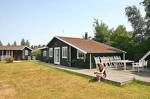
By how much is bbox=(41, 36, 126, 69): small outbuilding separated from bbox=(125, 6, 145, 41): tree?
7080 millimetres

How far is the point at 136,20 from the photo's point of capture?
122ft

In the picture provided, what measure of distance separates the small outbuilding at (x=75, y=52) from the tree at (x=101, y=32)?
17.6 meters

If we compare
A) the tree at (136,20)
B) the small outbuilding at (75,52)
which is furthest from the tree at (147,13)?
the small outbuilding at (75,52)

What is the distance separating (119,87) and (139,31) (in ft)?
71.7

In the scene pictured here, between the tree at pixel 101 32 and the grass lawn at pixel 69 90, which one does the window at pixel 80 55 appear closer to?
the grass lawn at pixel 69 90

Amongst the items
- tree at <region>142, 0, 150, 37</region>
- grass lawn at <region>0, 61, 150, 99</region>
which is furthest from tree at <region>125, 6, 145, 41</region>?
grass lawn at <region>0, 61, 150, 99</region>

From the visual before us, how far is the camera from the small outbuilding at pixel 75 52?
26.5m

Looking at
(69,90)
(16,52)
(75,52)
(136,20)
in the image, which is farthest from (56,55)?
(16,52)

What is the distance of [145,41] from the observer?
1309 inches

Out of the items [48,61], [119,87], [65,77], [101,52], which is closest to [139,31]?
[101,52]

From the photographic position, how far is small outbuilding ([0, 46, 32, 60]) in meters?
48.4

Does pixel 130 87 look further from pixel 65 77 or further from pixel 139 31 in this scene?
pixel 139 31

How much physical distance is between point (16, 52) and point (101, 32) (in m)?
17.9

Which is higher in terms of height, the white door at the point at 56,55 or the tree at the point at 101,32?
the tree at the point at 101,32
